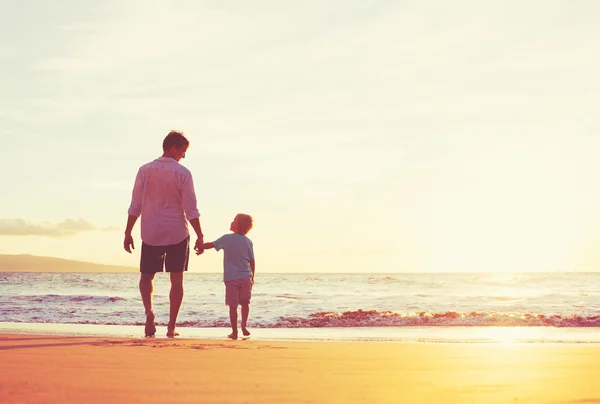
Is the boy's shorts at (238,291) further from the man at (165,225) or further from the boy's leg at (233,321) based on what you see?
the man at (165,225)

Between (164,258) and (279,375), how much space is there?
311 centimetres

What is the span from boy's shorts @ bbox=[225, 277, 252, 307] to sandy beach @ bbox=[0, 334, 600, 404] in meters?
2.58

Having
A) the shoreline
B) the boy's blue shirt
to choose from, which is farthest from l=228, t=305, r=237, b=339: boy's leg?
the boy's blue shirt

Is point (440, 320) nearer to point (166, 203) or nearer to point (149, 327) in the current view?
point (149, 327)

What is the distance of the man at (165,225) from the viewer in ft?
20.5

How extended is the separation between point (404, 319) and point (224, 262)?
6664 mm

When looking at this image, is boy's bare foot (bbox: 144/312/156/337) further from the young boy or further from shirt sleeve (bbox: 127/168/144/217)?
the young boy

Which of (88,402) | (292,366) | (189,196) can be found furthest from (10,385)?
(189,196)

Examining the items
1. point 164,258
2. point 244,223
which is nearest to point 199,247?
point 164,258

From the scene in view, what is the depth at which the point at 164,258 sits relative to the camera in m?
6.29

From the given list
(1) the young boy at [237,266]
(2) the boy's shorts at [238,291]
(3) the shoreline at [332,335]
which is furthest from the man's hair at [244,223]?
(3) the shoreline at [332,335]

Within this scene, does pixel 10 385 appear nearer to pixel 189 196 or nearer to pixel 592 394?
pixel 592 394

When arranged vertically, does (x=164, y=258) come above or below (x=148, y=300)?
above

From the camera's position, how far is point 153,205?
632cm
